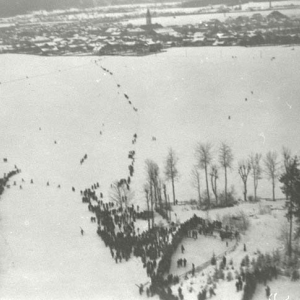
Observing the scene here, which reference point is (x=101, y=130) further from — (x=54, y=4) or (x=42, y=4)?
(x=54, y=4)

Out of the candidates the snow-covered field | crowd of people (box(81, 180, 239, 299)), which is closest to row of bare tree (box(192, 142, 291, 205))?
the snow-covered field

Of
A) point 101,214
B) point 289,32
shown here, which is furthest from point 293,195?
point 289,32

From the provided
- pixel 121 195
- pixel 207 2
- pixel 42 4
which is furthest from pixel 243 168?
pixel 42 4

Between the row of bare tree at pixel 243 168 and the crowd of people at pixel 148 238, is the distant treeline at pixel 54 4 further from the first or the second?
the crowd of people at pixel 148 238

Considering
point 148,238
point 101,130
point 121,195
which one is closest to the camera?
point 148,238

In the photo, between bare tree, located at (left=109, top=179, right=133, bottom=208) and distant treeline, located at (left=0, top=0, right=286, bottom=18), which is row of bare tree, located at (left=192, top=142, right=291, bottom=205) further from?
distant treeline, located at (left=0, top=0, right=286, bottom=18)

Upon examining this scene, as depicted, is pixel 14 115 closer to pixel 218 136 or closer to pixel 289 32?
pixel 218 136

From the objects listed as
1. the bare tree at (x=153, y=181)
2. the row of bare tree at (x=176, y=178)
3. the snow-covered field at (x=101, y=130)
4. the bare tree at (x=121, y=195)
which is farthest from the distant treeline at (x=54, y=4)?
the bare tree at (x=153, y=181)
